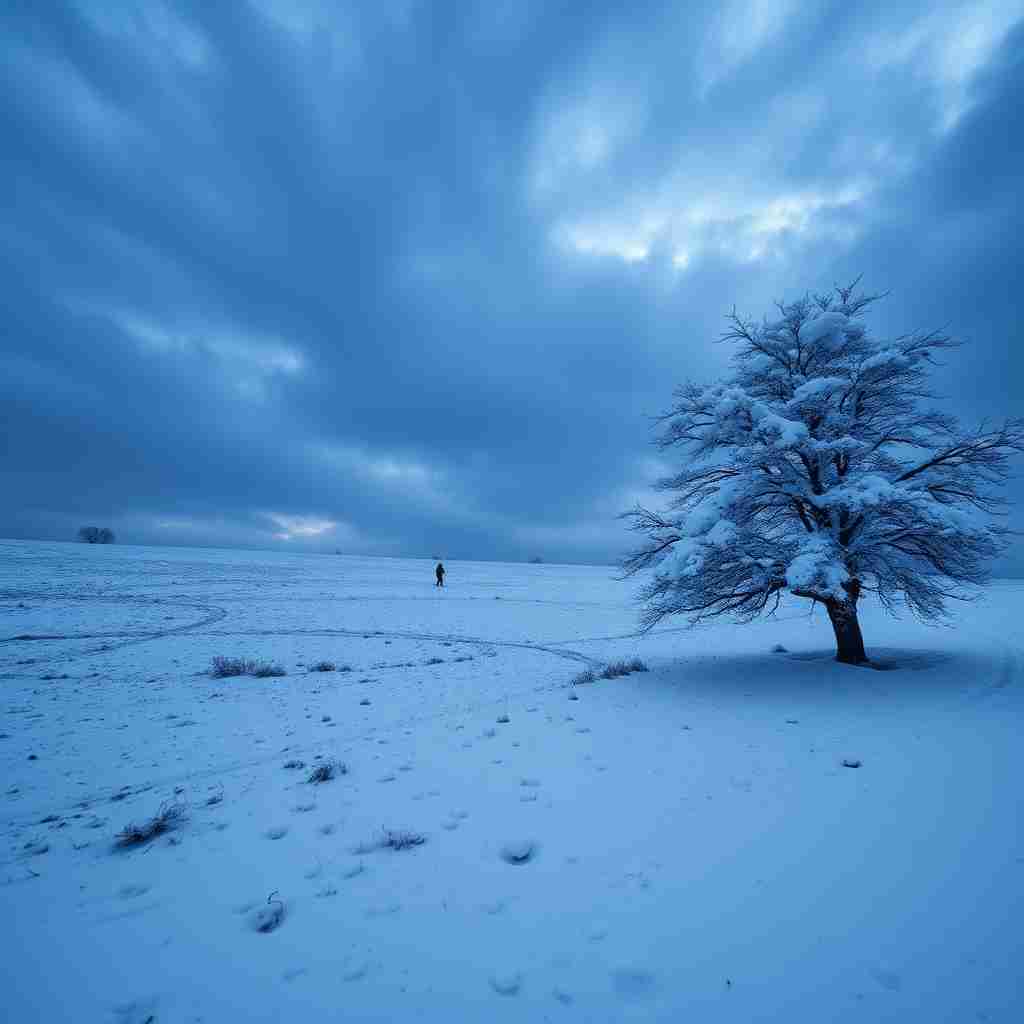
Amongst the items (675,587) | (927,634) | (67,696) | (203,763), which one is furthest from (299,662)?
(927,634)

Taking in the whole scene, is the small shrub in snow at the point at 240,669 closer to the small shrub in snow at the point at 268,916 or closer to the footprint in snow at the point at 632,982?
the small shrub in snow at the point at 268,916

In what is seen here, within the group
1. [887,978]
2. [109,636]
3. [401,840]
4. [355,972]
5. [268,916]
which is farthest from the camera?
[109,636]

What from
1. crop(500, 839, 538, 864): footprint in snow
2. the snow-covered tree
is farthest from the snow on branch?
crop(500, 839, 538, 864): footprint in snow

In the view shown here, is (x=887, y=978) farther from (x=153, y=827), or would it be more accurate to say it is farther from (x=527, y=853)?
(x=153, y=827)

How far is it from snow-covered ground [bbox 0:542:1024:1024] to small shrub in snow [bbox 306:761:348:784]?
0.17 m

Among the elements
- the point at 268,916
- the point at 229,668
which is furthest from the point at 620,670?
the point at 229,668

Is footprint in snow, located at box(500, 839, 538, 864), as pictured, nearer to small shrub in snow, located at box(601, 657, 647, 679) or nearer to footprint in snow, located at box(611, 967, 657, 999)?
footprint in snow, located at box(611, 967, 657, 999)

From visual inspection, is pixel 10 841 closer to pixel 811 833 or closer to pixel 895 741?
pixel 811 833

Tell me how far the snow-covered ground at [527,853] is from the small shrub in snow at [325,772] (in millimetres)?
175

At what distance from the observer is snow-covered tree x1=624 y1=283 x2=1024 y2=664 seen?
8.15 metres

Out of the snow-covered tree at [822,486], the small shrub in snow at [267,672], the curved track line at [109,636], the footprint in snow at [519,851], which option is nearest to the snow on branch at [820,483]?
the snow-covered tree at [822,486]

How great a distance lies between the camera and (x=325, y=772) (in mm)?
5691

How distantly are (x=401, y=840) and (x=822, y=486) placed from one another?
978 cm

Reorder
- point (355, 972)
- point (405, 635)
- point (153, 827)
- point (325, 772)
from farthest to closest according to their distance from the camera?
point (405, 635) → point (325, 772) → point (153, 827) → point (355, 972)
